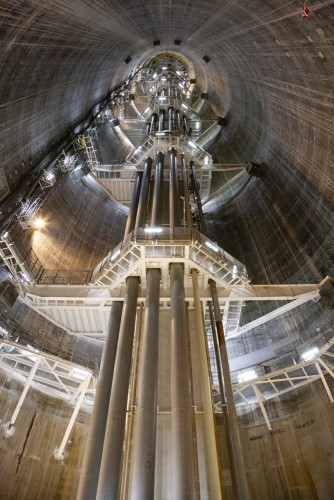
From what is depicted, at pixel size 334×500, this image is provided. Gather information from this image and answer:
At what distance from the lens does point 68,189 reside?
21047mm

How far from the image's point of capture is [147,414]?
28.6 ft

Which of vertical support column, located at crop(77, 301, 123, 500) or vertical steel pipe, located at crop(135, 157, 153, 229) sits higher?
vertical steel pipe, located at crop(135, 157, 153, 229)

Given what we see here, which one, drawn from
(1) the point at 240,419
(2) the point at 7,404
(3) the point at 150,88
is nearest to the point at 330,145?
(1) the point at 240,419

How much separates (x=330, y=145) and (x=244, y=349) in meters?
11.5

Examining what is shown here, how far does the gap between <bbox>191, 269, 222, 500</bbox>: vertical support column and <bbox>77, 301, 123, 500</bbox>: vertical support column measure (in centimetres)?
320

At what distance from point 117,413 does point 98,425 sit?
2.91 ft

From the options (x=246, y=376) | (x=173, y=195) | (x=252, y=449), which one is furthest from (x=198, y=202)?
(x=252, y=449)

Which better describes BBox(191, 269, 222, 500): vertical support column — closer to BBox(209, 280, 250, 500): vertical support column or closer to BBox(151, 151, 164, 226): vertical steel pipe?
BBox(209, 280, 250, 500): vertical support column

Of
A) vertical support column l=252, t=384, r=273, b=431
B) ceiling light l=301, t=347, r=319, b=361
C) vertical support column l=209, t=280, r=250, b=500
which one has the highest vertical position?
ceiling light l=301, t=347, r=319, b=361

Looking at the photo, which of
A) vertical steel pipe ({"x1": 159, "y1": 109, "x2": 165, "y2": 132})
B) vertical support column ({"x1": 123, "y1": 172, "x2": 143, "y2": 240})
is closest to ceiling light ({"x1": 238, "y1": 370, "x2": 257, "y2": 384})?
vertical support column ({"x1": 123, "y1": 172, "x2": 143, "y2": 240})

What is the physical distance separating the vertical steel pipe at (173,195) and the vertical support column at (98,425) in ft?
19.1

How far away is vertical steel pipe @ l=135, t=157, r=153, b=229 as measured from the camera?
619 inches

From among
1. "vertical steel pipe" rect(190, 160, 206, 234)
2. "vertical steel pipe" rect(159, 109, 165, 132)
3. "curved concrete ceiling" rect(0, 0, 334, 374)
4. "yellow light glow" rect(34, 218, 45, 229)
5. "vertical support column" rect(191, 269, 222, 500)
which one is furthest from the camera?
"vertical steel pipe" rect(159, 109, 165, 132)

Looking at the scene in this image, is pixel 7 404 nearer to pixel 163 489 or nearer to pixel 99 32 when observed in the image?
pixel 163 489
